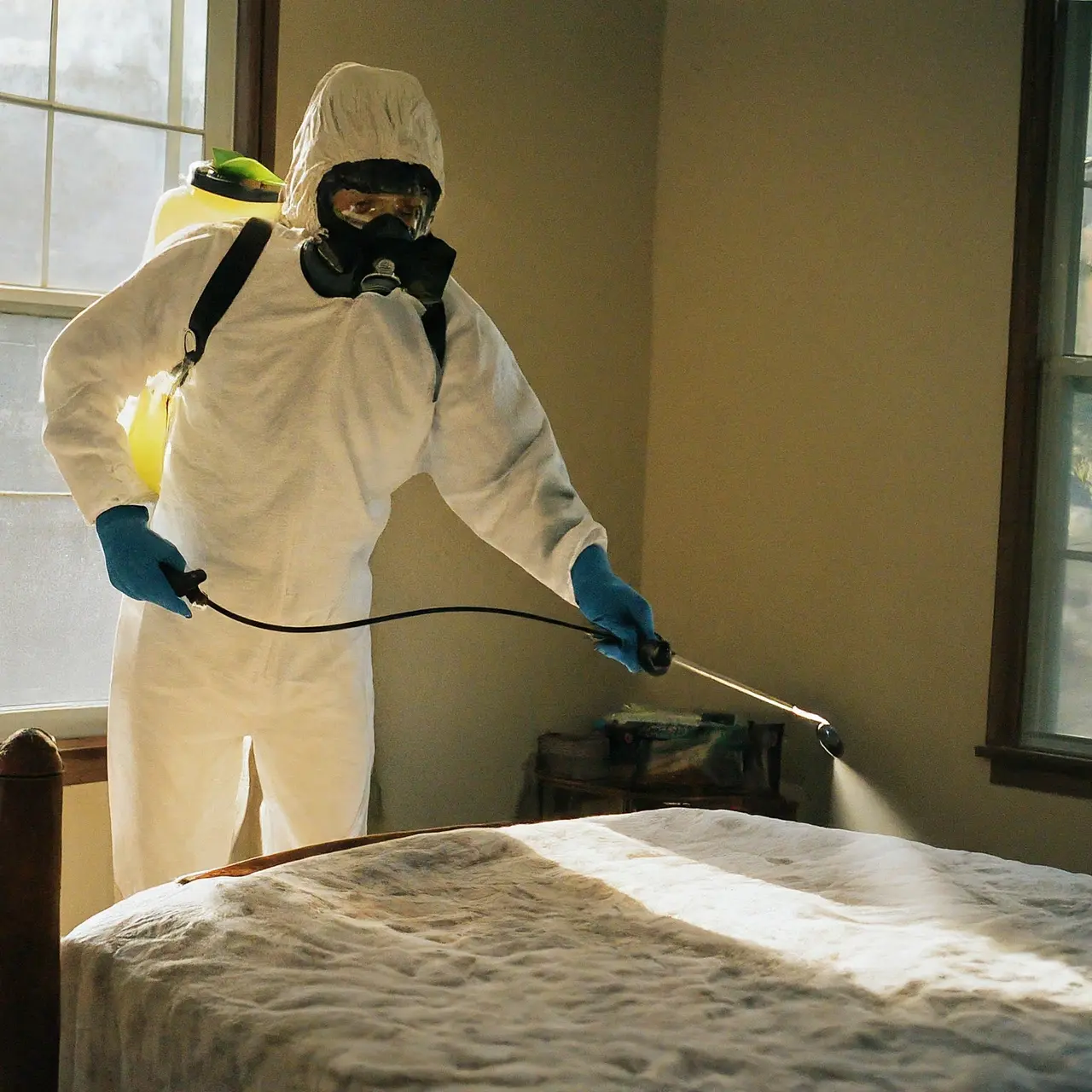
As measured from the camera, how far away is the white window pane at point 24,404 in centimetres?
248

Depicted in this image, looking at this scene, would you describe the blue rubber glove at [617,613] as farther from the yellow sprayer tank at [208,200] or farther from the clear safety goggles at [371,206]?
the yellow sprayer tank at [208,200]

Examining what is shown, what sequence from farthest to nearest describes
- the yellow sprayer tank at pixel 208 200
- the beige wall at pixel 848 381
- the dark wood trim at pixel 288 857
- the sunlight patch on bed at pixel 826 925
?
the beige wall at pixel 848 381 < the yellow sprayer tank at pixel 208 200 < the dark wood trim at pixel 288 857 < the sunlight patch on bed at pixel 826 925

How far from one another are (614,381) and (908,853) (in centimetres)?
198

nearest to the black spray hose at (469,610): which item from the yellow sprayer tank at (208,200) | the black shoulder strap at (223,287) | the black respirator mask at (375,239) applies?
the black shoulder strap at (223,287)

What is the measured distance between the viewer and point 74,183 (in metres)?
A: 2.52

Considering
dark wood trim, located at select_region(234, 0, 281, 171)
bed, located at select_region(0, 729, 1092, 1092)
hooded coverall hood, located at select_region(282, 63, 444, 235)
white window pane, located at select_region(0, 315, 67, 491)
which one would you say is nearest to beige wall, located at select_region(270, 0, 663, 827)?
dark wood trim, located at select_region(234, 0, 281, 171)

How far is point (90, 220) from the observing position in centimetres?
255

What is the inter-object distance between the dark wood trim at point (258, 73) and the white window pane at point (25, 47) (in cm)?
37

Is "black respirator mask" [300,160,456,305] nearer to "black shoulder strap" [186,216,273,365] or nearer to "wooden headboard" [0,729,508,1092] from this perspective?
"black shoulder strap" [186,216,273,365]

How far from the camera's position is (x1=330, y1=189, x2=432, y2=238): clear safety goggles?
1.91 metres

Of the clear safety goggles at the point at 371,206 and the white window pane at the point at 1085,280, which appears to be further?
the white window pane at the point at 1085,280

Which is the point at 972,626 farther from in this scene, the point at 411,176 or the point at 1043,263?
the point at 411,176

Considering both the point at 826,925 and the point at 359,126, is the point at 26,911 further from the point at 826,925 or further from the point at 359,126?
the point at 359,126

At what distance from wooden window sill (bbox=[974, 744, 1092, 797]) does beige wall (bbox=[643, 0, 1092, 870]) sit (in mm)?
29
